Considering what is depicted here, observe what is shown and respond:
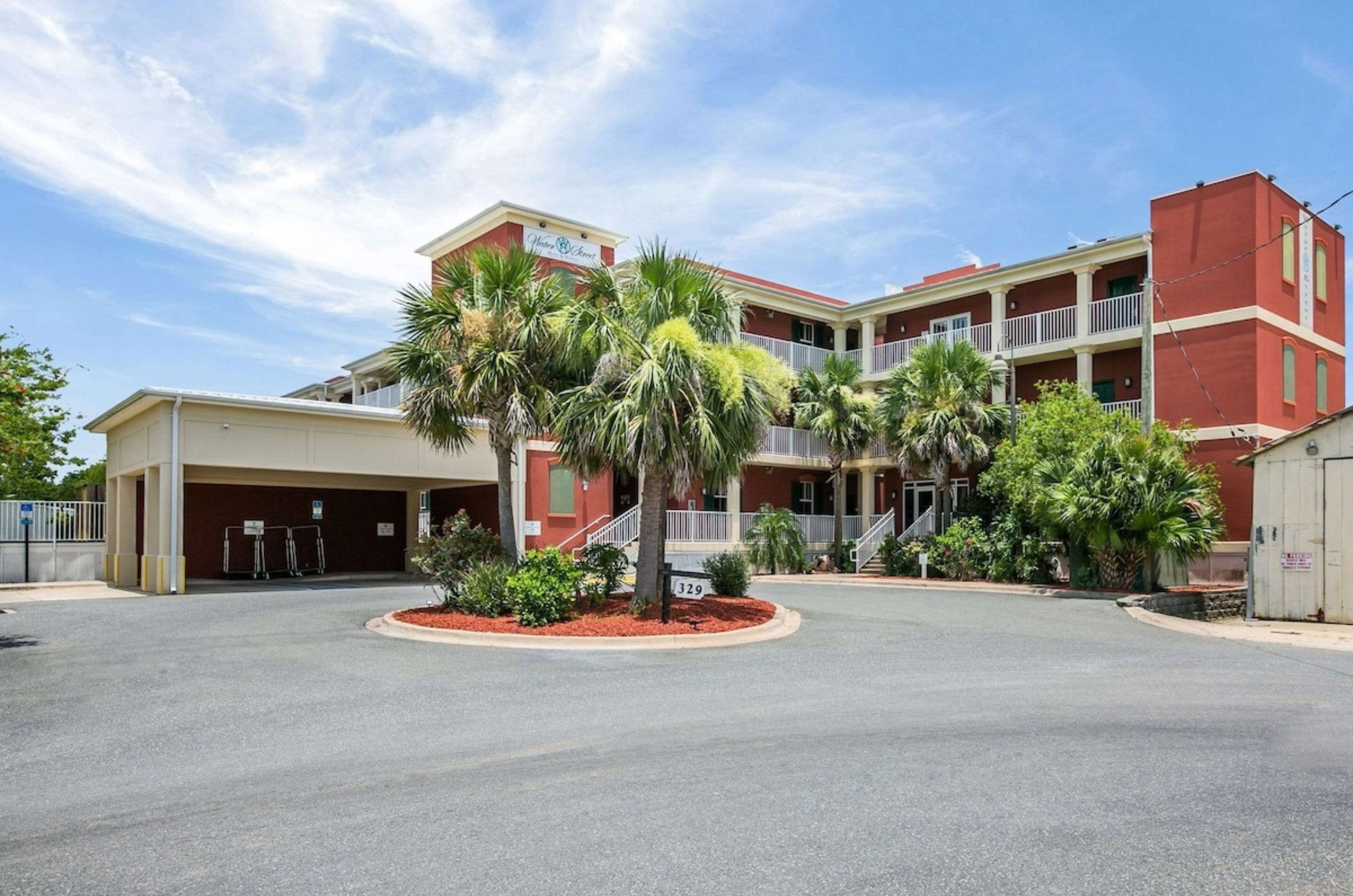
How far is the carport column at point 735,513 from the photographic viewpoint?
29.0 metres

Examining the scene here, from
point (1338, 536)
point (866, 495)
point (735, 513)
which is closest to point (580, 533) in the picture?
point (735, 513)

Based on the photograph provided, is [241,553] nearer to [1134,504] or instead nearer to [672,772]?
[1134,504]

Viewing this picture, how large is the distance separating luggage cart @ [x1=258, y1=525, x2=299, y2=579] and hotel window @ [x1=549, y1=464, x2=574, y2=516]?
27.0 ft

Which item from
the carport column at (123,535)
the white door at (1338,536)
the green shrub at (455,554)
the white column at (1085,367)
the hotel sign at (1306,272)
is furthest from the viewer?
the white column at (1085,367)

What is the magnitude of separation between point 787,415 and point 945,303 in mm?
6578

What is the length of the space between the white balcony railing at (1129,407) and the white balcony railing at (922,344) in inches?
159

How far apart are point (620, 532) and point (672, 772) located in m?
20.1

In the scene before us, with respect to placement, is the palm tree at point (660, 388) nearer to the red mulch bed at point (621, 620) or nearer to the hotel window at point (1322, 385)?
the red mulch bed at point (621, 620)

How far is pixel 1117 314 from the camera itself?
26.9 metres

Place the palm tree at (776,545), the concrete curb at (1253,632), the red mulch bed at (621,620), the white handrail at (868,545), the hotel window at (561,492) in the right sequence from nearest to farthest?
the red mulch bed at (621,620), the concrete curb at (1253,632), the hotel window at (561,492), the palm tree at (776,545), the white handrail at (868,545)

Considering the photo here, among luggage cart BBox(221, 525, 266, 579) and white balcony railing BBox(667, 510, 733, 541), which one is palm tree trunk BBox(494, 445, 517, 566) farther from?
luggage cart BBox(221, 525, 266, 579)

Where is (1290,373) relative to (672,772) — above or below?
above

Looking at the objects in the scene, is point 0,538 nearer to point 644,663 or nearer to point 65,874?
point 644,663

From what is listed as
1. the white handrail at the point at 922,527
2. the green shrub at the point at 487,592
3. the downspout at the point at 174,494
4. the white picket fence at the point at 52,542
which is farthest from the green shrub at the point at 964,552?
the white picket fence at the point at 52,542
